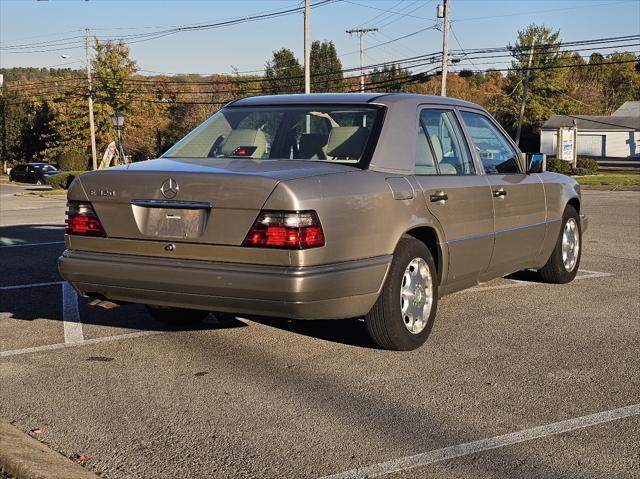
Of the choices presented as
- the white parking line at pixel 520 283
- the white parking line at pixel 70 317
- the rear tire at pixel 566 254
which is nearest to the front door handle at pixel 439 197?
the white parking line at pixel 520 283

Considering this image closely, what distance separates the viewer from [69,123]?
72125 mm

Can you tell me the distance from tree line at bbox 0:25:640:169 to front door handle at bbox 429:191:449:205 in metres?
48.2

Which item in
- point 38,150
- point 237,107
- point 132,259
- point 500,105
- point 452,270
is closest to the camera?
point 132,259

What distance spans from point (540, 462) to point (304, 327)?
3.04 m

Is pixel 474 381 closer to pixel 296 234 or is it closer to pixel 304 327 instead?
pixel 296 234

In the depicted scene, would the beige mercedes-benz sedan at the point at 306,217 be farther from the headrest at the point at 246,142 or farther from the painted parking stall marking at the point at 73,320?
the painted parking stall marking at the point at 73,320

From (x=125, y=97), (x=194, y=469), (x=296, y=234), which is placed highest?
(x=125, y=97)

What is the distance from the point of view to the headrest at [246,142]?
20.1 feet

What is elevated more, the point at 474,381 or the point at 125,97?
the point at 125,97

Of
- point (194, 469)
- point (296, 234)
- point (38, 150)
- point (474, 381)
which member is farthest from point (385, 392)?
point (38, 150)

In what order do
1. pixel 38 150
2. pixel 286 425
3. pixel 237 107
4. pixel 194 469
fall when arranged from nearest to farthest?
pixel 194 469
pixel 286 425
pixel 237 107
pixel 38 150

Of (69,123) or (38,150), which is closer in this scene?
(69,123)

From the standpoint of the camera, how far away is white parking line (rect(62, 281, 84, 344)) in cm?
637

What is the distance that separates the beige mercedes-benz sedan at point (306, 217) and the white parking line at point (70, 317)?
62 centimetres
